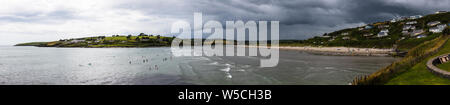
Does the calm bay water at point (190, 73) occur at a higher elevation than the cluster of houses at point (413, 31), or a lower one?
lower

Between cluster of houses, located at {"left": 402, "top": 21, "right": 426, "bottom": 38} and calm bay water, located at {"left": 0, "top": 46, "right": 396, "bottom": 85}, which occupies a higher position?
cluster of houses, located at {"left": 402, "top": 21, "right": 426, "bottom": 38}

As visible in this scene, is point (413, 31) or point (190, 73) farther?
point (413, 31)

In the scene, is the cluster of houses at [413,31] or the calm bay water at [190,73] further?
the cluster of houses at [413,31]

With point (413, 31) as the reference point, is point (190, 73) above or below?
below

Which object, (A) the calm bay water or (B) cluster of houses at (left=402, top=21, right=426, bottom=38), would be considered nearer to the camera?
(A) the calm bay water
